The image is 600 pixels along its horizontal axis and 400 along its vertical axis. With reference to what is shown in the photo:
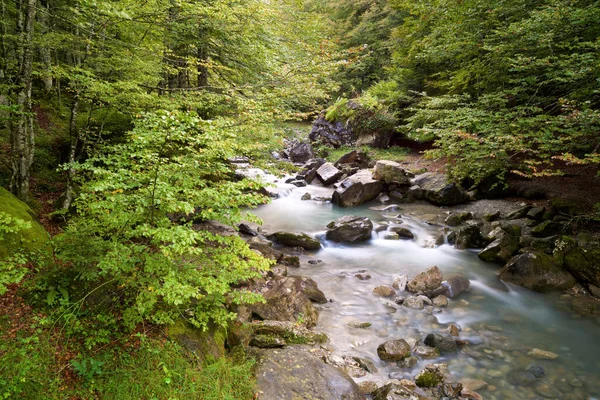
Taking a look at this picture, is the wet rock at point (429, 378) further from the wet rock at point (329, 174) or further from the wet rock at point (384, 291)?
the wet rock at point (329, 174)

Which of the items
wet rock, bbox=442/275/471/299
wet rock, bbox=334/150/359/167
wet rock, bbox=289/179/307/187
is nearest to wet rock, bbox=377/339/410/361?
wet rock, bbox=442/275/471/299

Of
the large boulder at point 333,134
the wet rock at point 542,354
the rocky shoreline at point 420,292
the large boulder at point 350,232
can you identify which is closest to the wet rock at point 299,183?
the rocky shoreline at point 420,292

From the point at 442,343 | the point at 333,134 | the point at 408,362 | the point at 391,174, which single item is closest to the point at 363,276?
the point at 442,343

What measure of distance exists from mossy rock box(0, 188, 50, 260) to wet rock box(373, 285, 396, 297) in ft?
21.8

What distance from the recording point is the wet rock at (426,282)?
25.5ft

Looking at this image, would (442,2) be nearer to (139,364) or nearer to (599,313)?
(599,313)

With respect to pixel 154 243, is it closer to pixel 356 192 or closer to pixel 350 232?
pixel 350 232

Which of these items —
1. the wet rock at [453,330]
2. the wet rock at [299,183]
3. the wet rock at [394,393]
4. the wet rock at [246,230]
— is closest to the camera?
the wet rock at [394,393]

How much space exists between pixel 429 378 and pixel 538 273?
4876mm

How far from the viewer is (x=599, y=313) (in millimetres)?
6738

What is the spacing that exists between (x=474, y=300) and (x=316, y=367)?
17.5 feet

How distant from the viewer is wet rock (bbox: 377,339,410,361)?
216 inches

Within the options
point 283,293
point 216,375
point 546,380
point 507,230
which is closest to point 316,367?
point 216,375

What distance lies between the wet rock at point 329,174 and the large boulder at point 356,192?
2.52 metres
